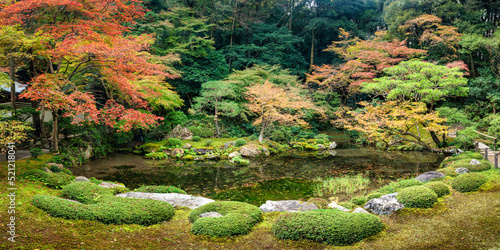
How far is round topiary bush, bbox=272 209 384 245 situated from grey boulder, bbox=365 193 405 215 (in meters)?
1.02

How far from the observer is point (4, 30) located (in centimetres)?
615

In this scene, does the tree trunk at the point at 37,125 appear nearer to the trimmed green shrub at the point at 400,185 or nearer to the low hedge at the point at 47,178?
the low hedge at the point at 47,178

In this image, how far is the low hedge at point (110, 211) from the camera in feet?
14.1

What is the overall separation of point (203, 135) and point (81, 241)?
45.4 feet

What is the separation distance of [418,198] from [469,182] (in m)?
1.99

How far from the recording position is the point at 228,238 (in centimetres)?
406

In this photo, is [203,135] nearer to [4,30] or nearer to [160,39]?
[160,39]

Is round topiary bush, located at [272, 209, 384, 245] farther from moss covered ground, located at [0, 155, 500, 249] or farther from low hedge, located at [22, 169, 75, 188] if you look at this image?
low hedge, located at [22, 169, 75, 188]

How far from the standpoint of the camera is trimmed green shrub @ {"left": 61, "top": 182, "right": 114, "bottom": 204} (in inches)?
207

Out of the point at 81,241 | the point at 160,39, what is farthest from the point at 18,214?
the point at 160,39

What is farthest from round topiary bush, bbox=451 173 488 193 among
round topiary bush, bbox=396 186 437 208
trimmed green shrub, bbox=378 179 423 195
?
round topiary bush, bbox=396 186 437 208

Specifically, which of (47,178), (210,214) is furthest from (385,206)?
(47,178)

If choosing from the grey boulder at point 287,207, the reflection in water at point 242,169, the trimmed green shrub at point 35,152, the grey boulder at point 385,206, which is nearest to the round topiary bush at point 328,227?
the grey boulder at point 385,206

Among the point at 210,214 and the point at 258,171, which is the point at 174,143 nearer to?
the point at 258,171
